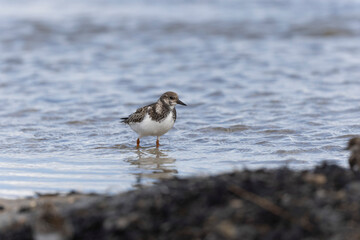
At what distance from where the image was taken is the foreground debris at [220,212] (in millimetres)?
3484

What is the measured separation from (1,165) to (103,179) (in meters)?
1.45

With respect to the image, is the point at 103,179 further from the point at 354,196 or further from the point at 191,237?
the point at 354,196

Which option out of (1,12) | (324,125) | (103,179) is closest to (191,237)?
(103,179)

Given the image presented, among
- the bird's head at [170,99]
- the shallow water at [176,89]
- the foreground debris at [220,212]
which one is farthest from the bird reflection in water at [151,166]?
the foreground debris at [220,212]

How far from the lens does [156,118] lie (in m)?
7.50

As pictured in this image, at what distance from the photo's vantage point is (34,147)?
7.43 meters

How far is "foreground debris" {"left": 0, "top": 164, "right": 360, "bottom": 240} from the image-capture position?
3.48 metres

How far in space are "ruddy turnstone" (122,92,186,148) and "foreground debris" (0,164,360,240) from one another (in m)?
3.12

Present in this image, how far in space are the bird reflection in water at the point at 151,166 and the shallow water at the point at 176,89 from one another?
0.02 meters

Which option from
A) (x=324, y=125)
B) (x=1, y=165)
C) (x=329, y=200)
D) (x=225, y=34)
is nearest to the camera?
(x=329, y=200)

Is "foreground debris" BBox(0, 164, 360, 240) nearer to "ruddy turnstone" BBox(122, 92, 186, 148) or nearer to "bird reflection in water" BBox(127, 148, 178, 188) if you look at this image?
"bird reflection in water" BBox(127, 148, 178, 188)

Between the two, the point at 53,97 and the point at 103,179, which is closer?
the point at 103,179

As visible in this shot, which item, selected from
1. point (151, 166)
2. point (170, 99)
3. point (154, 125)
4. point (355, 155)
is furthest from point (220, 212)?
point (170, 99)

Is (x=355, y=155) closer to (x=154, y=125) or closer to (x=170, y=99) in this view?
(x=154, y=125)
